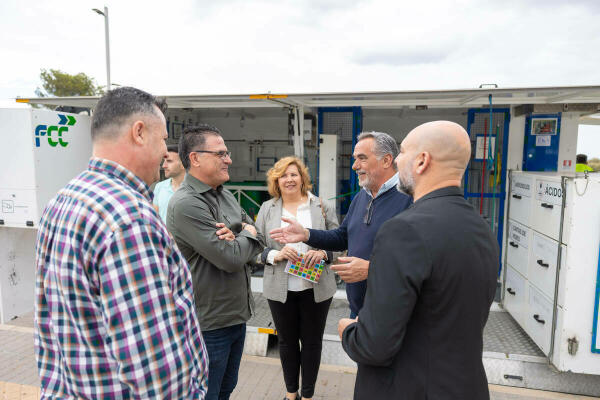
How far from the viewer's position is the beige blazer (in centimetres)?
290

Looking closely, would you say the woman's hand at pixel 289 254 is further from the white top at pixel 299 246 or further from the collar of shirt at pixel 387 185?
the collar of shirt at pixel 387 185

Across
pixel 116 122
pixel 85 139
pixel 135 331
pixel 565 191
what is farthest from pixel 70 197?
pixel 85 139

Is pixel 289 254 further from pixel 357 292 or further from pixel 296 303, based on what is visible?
pixel 357 292

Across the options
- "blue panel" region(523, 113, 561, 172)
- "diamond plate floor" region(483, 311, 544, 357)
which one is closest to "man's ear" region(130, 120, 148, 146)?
"diamond plate floor" region(483, 311, 544, 357)

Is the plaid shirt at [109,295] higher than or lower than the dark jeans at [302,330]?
higher

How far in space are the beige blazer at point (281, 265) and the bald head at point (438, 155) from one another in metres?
1.65

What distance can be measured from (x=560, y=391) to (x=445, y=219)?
126 inches

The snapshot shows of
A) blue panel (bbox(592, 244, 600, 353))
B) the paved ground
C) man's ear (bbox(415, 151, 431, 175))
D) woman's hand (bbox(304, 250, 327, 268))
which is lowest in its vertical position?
the paved ground

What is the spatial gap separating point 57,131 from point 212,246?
11.8 ft

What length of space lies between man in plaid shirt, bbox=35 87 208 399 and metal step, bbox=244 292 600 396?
9.24ft

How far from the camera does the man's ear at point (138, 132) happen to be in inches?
51.4

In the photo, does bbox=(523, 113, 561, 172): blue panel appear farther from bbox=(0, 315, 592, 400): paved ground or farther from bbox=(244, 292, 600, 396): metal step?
bbox=(0, 315, 592, 400): paved ground

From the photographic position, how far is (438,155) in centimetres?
141

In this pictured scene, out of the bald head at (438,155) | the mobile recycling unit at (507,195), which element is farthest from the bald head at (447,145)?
the mobile recycling unit at (507,195)
